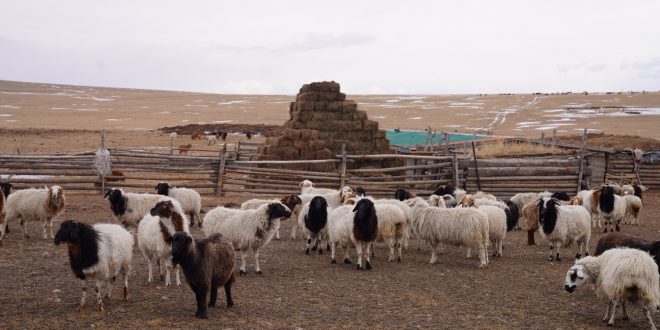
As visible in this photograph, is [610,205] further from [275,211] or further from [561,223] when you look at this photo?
[275,211]

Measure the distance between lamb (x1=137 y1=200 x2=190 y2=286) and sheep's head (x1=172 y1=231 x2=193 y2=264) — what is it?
1.49 meters

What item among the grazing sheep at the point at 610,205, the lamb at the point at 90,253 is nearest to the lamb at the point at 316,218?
the lamb at the point at 90,253

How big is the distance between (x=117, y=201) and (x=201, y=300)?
5.22 meters

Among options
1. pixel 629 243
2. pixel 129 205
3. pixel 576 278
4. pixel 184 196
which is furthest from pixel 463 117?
pixel 576 278

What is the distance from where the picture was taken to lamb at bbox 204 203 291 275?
9555 mm

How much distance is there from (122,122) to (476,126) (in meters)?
39.9

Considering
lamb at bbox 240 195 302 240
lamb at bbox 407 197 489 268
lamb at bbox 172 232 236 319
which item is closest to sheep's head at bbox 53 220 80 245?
lamb at bbox 172 232 236 319

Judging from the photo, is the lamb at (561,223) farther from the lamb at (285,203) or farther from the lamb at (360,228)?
the lamb at (285,203)

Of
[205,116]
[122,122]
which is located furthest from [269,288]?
[205,116]

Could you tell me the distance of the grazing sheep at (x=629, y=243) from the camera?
26.4 ft

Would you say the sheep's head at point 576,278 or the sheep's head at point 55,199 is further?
the sheep's head at point 55,199

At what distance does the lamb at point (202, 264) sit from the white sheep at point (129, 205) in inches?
178

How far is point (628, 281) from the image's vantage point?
6914mm

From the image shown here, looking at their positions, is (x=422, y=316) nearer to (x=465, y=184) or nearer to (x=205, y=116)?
(x=465, y=184)
